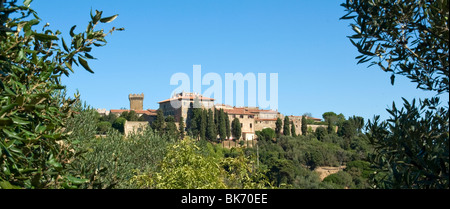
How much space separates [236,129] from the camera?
82938 millimetres

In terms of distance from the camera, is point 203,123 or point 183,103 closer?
point 203,123

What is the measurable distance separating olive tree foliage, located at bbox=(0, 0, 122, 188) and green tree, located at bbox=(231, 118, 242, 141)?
78758 millimetres

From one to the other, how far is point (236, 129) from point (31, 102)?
79958mm

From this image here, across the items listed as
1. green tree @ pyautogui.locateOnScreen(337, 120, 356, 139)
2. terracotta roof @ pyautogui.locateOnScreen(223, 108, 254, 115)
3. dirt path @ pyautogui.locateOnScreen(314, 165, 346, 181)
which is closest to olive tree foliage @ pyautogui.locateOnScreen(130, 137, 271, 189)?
dirt path @ pyautogui.locateOnScreen(314, 165, 346, 181)

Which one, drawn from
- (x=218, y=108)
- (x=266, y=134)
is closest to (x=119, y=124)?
(x=218, y=108)

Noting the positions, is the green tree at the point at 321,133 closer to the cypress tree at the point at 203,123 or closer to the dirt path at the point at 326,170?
the dirt path at the point at 326,170

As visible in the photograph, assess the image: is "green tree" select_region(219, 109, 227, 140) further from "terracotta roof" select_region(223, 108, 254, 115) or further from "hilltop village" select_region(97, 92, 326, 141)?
"terracotta roof" select_region(223, 108, 254, 115)

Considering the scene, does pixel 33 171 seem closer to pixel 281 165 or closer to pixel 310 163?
pixel 281 165

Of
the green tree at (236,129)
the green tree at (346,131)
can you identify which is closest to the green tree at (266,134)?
the green tree at (236,129)

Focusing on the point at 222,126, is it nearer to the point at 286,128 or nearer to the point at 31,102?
the point at 286,128

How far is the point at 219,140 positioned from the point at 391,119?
76.4 metres

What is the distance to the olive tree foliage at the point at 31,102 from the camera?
296cm
